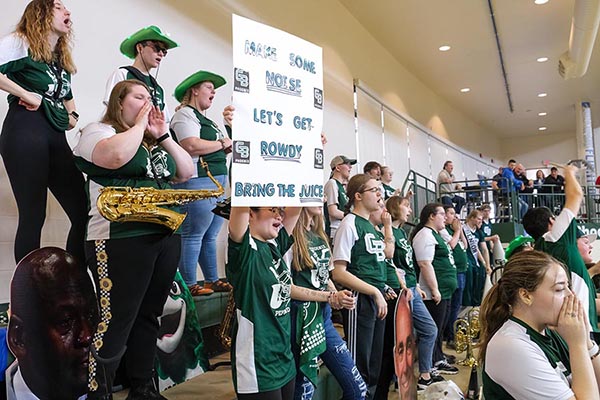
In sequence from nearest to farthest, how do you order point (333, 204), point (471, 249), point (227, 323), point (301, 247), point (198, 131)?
point (301, 247) < point (227, 323) < point (198, 131) < point (333, 204) < point (471, 249)

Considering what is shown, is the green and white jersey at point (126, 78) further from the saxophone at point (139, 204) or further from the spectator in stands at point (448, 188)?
the spectator in stands at point (448, 188)

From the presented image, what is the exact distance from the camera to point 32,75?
7.44 ft

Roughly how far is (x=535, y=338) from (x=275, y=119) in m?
1.26

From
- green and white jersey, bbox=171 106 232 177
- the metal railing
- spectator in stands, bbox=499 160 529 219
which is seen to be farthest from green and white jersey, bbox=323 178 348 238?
spectator in stands, bbox=499 160 529 219

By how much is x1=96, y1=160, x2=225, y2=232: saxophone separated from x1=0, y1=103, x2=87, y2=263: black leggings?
1.35ft

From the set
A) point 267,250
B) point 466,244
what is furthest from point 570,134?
point 267,250

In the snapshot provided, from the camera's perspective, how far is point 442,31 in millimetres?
9992

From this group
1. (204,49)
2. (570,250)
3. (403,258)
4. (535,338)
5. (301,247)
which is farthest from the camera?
(204,49)

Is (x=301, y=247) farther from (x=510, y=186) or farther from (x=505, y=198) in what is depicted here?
(x=505, y=198)

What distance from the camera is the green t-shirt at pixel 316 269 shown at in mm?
2629

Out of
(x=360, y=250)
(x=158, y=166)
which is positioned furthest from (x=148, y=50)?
(x=360, y=250)

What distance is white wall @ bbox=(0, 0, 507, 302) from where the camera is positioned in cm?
318

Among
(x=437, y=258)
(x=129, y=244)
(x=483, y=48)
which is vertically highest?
(x=483, y=48)

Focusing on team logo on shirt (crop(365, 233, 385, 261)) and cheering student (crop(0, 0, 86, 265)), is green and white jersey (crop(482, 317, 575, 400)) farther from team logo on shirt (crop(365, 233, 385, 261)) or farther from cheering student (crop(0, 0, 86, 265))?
cheering student (crop(0, 0, 86, 265))
